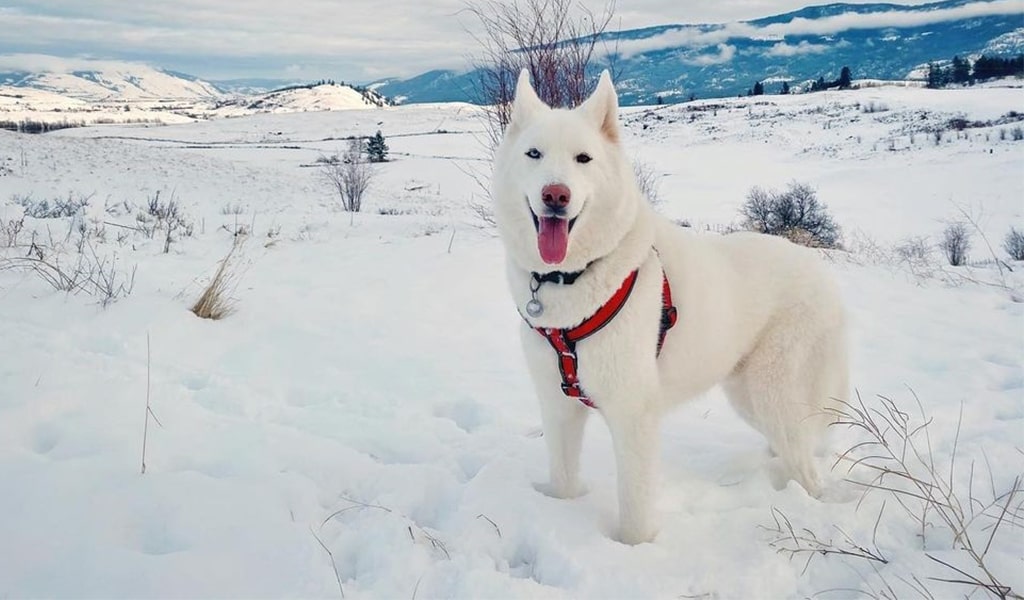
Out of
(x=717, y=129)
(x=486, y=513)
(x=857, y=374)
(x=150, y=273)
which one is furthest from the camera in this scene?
(x=717, y=129)

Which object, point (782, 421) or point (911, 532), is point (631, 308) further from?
point (911, 532)

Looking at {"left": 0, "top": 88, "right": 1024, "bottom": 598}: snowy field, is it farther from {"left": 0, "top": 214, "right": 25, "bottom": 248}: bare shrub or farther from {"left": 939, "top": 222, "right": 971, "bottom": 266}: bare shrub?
{"left": 939, "top": 222, "right": 971, "bottom": 266}: bare shrub

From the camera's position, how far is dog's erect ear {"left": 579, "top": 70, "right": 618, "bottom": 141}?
112 inches

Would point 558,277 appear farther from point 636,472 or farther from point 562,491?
point 562,491

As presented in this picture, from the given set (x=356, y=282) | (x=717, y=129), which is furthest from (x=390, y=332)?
(x=717, y=129)

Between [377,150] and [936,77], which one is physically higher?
[936,77]

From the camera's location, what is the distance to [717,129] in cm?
4759

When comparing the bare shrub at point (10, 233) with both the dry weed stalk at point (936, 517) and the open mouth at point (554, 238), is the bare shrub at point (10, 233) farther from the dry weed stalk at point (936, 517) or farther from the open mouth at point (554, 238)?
the dry weed stalk at point (936, 517)

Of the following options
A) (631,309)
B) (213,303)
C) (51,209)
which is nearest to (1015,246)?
(631,309)

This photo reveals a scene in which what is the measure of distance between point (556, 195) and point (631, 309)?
621 millimetres

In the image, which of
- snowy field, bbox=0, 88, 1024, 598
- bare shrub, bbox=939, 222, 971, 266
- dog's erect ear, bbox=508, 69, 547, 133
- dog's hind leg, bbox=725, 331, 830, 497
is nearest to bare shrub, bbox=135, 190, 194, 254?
snowy field, bbox=0, 88, 1024, 598

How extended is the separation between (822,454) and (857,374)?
1.65m

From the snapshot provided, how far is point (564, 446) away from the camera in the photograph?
302 cm

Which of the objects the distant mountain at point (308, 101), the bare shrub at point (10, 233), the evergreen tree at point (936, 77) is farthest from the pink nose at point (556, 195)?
the distant mountain at point (308, 101)
